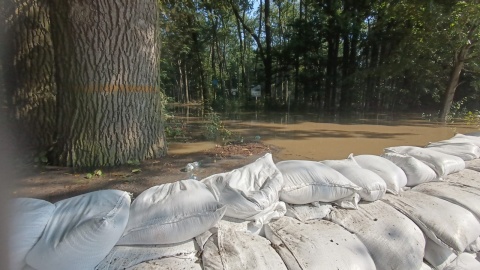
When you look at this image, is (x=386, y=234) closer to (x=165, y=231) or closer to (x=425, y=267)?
(x=425, y=267)

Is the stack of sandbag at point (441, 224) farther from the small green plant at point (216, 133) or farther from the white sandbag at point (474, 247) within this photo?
the small green plant at point (216, 133)

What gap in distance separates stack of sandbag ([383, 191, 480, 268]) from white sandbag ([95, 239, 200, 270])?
127 centimetres

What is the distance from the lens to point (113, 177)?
2.67 m

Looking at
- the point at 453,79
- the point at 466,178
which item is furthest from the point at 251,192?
the point at 453,79

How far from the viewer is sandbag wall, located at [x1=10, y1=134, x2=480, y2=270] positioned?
45.0 inches

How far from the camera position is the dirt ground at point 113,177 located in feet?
7.70

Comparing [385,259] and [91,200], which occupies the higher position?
[91,200]

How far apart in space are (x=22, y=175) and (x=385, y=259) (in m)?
2.91

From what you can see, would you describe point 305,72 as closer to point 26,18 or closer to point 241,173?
point 26,18

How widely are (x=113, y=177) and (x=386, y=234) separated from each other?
86.2 inches

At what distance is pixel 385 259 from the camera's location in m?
1.54

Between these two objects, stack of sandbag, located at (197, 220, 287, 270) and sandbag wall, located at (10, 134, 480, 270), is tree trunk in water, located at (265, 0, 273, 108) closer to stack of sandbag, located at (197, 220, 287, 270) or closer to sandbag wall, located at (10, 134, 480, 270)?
sandbag wall, located at (10, 134, 480, 270)

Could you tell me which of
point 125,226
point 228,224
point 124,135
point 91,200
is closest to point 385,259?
point 228,224

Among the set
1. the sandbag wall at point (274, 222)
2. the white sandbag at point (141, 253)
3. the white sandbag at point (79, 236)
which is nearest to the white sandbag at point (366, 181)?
the sandbag wall at point (274, 222)
